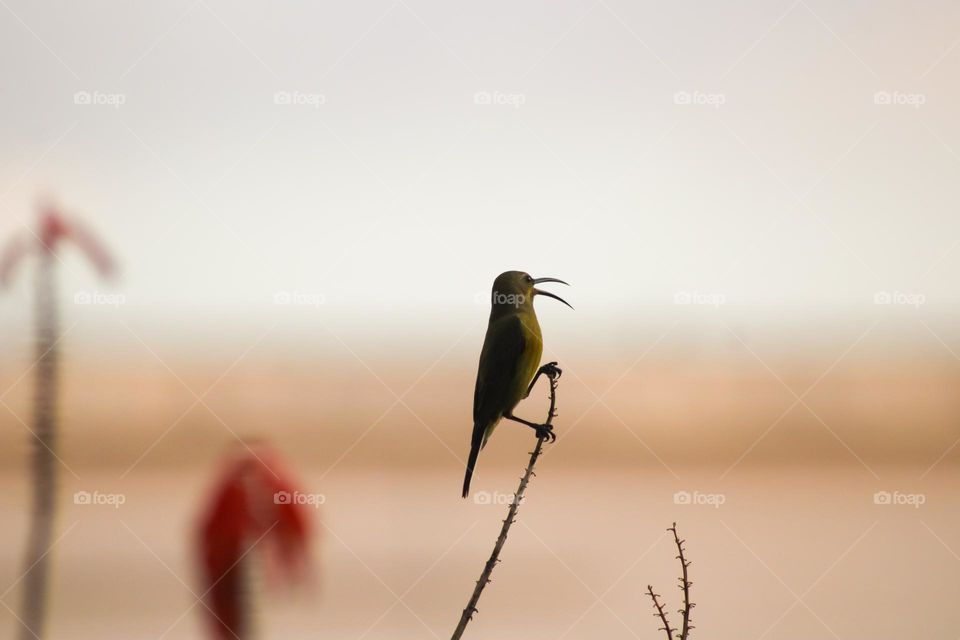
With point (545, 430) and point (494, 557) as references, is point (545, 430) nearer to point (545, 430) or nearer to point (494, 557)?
point (545, 430)

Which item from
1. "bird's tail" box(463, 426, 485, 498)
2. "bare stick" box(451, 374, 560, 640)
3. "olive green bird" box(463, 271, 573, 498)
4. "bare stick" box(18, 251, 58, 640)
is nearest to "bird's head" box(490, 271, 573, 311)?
"olive green bird" box(463, 271, 573, 498)

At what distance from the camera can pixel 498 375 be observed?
1335 millimetres

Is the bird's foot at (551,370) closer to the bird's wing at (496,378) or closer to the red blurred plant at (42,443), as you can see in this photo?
the bird's wing at (496,378)

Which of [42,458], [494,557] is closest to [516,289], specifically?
[494,557]

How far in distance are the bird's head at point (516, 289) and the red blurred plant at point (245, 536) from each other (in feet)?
1.56

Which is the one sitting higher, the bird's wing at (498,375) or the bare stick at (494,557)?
the bird's wing at (498,375)

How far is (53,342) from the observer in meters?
1.05

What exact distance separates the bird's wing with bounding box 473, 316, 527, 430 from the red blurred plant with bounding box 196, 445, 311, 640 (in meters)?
0.33

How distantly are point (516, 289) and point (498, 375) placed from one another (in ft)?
0.55

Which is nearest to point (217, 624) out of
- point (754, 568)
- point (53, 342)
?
point (53, 342)

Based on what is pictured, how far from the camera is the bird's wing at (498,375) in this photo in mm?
1333

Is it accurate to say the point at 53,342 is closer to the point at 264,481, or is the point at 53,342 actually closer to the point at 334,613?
the point at 264,481

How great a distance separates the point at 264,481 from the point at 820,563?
223cm

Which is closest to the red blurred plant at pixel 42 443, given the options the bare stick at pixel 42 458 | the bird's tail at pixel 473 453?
the bare stick at pixel 42 458
